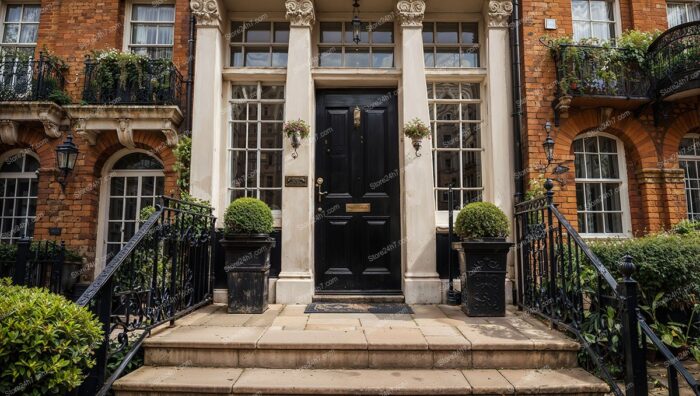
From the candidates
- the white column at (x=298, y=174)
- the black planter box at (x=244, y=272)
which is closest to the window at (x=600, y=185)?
the white column at (x=298, y=174)

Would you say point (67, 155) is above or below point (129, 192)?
above

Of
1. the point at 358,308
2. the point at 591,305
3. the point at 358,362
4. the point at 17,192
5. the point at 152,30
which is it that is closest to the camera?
the point at 358,362

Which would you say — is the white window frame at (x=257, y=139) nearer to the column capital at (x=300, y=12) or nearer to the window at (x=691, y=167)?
the column capital at (x=300, y=12)

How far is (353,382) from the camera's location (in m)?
3.12

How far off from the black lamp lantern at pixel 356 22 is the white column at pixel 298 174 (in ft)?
1.94

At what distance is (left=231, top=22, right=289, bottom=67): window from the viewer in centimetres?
607

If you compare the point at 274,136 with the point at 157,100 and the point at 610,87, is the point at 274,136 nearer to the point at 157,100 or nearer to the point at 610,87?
the point at 157,100

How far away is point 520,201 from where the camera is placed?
552 cm

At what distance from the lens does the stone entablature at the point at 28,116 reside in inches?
244

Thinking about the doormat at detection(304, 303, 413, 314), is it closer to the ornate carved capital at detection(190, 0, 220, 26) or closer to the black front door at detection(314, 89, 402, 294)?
the black front door at detection(314, 89, 402, 294)

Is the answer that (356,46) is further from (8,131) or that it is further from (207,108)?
(8,131)

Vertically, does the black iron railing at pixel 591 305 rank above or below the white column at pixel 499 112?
below

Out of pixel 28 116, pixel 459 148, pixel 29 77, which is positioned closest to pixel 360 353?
pixel 459 148

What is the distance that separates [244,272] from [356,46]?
141 inches
